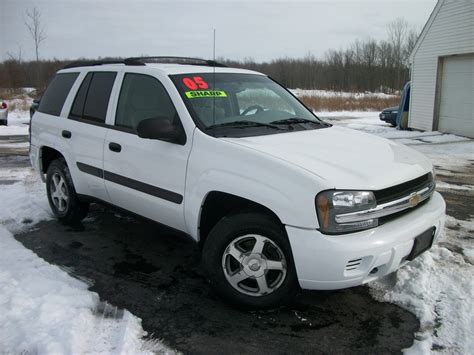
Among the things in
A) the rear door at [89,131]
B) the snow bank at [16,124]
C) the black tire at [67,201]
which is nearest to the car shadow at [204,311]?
the black tire at [67,201]

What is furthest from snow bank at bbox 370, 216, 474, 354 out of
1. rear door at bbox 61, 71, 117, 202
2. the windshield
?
rear door at bbox 61, 71, 117, 202

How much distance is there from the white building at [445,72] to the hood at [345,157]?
11832 mm

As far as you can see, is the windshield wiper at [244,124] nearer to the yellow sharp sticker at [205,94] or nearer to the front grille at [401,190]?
the yellow sharp sticker at [205,94]

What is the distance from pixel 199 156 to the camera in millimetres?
3383

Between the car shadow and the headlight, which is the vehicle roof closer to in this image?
the car shadow

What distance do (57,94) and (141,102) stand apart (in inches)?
69.9

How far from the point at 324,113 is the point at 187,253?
26.1m

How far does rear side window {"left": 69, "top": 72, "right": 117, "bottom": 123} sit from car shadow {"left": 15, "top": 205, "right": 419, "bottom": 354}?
1.40m

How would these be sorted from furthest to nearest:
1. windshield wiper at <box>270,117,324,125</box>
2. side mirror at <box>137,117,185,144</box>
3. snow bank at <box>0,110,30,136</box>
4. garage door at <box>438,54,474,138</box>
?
snow bank at <box>0,110,30,136</box>
garage door at <box>438,54,474,138</box>
windshield wiper at <box>270,117,324,125</box>
side mirror at <box>137,117,185,144</box>

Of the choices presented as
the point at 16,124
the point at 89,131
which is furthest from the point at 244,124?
the point at 16,124

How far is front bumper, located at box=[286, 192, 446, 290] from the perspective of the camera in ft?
8.96

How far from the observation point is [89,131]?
450cm

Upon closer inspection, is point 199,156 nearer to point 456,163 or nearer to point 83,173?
point 83,173

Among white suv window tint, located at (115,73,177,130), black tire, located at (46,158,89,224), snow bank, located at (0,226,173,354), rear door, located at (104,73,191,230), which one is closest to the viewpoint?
snow bank, located at (0,226,173,354)
